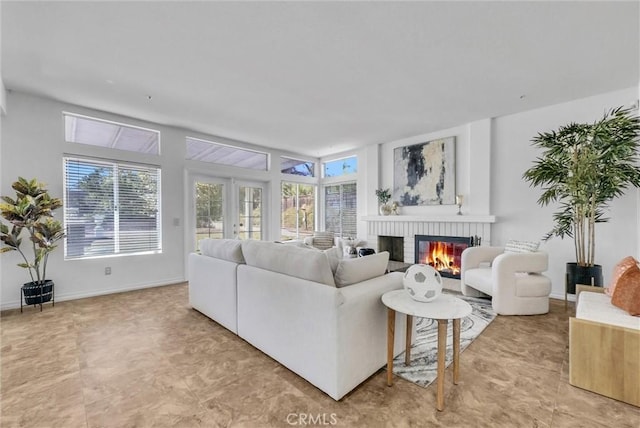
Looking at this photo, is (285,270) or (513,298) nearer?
(285,270)

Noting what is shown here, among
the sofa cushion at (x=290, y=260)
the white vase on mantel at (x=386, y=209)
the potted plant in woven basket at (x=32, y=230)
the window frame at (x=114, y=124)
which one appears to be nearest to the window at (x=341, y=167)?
the white vase on mantel at (x=386, y=209)

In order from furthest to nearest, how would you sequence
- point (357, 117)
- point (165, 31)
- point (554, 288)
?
point (357, 117)
point (554, 288)
point (165, 31)

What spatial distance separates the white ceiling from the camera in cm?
207

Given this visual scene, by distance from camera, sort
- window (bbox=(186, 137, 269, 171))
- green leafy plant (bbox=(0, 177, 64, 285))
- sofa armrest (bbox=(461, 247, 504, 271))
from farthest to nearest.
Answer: window (bbox=(186, 137, 269, 171)), sofa armrest (bbox=(461, 247, 504, 271)), green leafy plant (bbox=(0, 177, 64, 285))

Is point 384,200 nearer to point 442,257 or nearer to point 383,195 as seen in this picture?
point 383,195

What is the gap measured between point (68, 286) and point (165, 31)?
3.64 m

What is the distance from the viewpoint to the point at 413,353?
2.29 meters

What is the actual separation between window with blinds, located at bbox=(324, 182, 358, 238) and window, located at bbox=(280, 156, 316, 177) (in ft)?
2.08

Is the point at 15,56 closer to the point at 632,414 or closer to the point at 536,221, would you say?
the point at 632,414

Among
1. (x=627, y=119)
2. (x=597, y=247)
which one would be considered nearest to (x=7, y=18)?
(x=627, y=119)

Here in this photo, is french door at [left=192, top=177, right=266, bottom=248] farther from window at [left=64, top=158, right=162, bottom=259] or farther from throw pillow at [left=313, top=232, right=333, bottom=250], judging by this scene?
throw pillow at [left=313, top=232, right=333, bottom=250]

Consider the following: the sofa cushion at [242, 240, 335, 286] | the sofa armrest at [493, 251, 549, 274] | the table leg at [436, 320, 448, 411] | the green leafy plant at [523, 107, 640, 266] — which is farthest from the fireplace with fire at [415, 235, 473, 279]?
the sofa cushion at [242, 240, 335, 286]

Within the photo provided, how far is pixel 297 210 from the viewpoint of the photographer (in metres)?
6.90

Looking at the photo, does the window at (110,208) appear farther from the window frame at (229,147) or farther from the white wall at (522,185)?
the white wall at (522,185)
